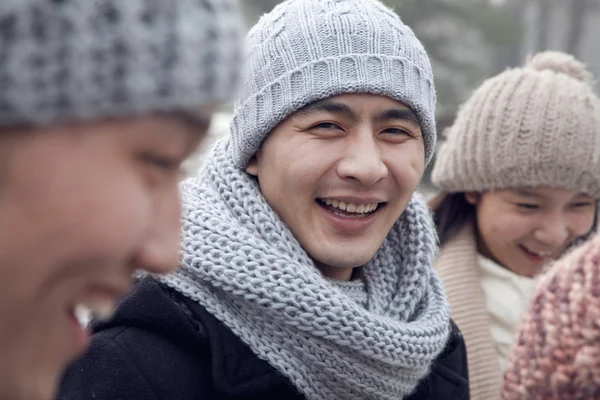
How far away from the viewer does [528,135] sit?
271cm

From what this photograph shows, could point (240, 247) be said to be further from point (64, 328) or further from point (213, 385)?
point (64, 328)

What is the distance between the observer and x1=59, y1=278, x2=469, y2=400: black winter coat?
159 cm

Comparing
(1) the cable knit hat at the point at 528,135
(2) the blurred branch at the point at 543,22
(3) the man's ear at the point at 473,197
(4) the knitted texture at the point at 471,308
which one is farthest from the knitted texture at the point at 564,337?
(2) the blurred branch at the point at 543,22

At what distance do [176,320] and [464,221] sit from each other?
1587mm

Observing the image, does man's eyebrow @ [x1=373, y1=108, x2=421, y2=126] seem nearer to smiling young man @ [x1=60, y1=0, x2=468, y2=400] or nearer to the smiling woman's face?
→ smiling young man @ [x1=60, y1=0, x2=468, y2=400]

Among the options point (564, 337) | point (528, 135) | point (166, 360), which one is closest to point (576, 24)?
point (528, 135)

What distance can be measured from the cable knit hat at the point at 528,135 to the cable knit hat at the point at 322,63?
2.94 ft

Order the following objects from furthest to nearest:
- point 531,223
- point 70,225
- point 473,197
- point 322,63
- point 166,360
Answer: point 473,197 → point 531,223 → point 322,63 → point 166,360 → point 70,225

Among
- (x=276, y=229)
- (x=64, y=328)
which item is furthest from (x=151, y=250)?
(x=276, y=229)

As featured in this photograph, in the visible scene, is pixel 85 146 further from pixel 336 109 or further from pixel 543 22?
pixel 543 22

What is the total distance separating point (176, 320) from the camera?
1681 millimetres

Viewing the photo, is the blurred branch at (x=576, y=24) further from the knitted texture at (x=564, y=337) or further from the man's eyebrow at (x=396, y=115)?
the knitted texture at (x=564, y=337)

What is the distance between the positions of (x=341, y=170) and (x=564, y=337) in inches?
30.5

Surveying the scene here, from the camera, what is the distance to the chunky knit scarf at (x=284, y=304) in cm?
173
